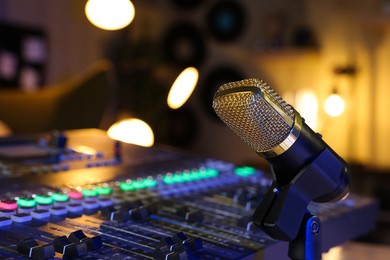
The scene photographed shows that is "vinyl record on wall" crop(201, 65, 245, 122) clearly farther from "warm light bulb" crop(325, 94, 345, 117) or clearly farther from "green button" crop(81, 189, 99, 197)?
"green button" crop(81, 189, 99, 197)

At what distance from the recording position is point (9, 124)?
2574 millimetres

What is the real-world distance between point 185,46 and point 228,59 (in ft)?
1.64

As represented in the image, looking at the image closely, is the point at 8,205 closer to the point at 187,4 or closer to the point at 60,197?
the point at 60,197

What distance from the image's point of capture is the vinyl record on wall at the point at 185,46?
5.54 meters

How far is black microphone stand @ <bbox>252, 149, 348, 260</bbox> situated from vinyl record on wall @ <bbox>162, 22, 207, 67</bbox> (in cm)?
500

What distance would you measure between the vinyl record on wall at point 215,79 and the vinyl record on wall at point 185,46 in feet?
0.66

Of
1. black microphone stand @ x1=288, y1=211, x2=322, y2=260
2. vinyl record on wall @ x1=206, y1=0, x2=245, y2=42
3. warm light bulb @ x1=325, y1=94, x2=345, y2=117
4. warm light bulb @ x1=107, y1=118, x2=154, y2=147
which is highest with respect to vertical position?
vinyl record on wall @ x1=206, y1=0, x2=245, y2=42

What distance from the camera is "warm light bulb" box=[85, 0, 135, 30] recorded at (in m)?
2.18

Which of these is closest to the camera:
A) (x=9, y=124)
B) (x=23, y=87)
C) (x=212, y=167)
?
(x=212, y=167)

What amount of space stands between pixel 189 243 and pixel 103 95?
174 centimetres

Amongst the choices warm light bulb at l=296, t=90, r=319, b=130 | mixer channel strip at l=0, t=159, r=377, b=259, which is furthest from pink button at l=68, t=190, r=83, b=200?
warm light bulb at l=296, t=90, r=319, b=130

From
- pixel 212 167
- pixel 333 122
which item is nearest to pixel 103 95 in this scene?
pixel 212 167

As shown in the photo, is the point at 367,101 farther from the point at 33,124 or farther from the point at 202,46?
the point at 33,124

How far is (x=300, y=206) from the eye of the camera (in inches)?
22.2
